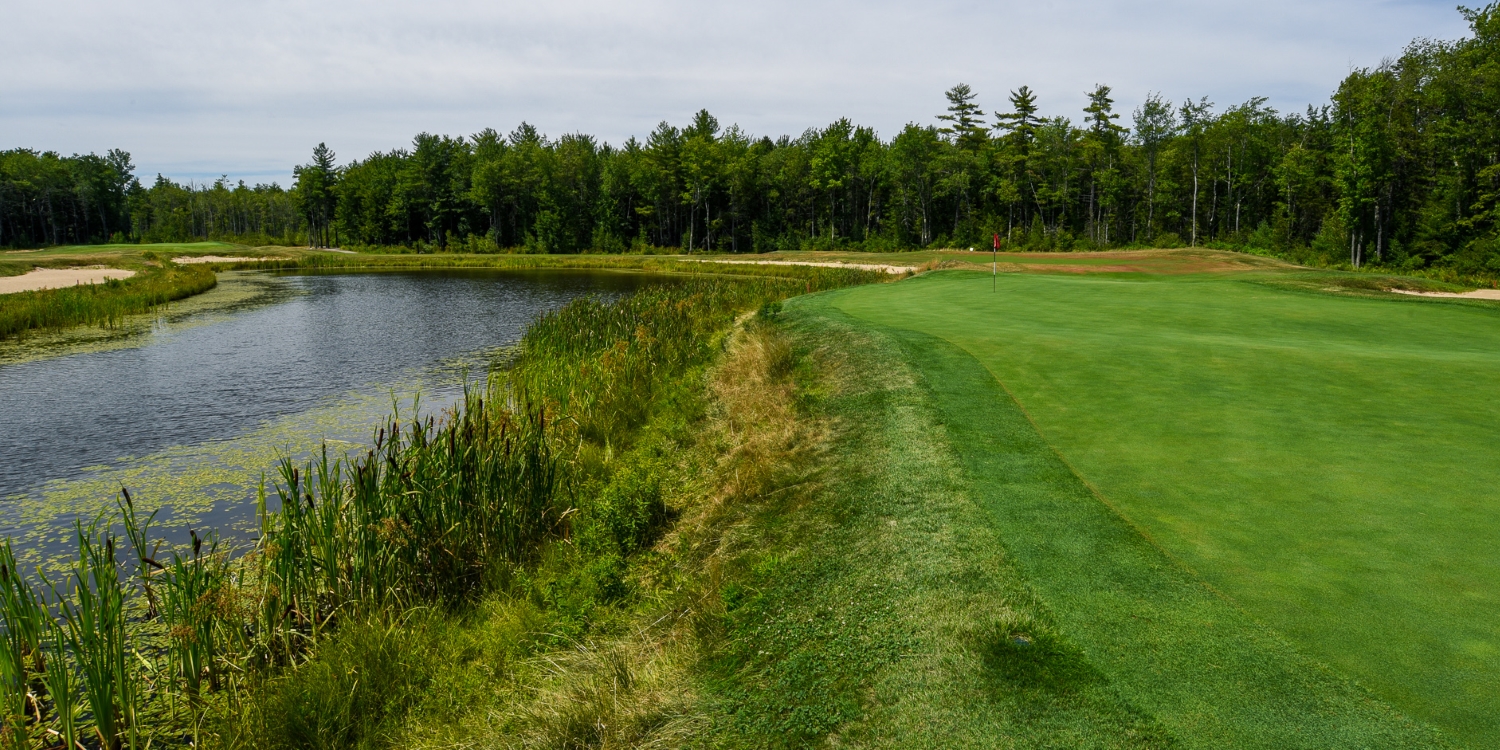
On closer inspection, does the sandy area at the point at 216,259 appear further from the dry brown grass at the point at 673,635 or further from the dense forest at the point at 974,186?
the dry brown grass at the point at 673,635

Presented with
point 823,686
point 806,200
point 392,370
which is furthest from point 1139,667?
point 806,200

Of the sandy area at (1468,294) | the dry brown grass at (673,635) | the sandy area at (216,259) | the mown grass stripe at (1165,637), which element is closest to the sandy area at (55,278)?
the sandy area at (216,259)

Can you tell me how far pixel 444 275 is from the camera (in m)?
60.6

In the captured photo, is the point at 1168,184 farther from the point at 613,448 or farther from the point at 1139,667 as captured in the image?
the point at 1139,667

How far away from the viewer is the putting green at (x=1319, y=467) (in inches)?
168

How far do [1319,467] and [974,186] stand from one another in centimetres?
7748

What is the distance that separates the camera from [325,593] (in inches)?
278

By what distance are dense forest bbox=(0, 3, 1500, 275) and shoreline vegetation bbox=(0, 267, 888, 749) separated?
52.7 m

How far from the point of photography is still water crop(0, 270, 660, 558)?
10.6m

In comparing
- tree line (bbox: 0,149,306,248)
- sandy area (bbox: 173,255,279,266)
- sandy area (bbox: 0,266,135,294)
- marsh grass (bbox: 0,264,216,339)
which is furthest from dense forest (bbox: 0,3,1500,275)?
marsh grass (bbox: 0,264,216,339)

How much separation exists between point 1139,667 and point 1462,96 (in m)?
65.4

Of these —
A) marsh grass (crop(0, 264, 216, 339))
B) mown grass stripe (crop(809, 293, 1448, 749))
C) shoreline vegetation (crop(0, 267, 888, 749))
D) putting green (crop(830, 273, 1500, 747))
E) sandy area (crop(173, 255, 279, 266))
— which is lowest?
shoreline vegetation (crop(0, 267, 888, 749))

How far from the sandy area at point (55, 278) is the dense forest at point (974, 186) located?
44.3 meters

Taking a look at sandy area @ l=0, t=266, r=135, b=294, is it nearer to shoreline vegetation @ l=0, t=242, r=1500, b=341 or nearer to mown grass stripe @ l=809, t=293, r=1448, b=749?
shoreline vegetation @ l=0, t=242, r=1500, b=341
